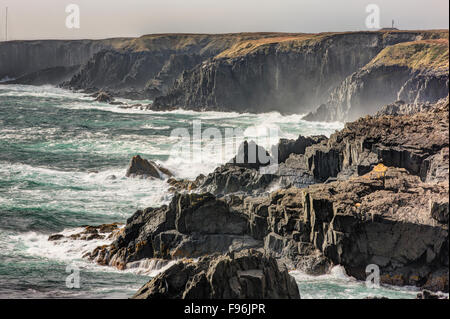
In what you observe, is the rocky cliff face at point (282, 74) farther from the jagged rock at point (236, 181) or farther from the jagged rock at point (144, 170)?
the jagged rock at point (236, 181)

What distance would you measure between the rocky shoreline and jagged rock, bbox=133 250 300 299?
0.11 feet

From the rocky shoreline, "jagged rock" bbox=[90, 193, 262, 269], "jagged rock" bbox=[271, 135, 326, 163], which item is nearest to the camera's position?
the rocky shoreline

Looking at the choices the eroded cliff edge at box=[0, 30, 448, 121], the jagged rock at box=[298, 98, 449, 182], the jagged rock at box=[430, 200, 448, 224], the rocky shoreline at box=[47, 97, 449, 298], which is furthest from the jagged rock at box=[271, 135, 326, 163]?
the eroded cliff edge at box=[0, 30, 448, 121]

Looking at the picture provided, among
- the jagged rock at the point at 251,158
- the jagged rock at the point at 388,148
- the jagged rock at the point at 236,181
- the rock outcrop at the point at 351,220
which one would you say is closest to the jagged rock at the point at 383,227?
the rock outcrop at the point at 351,220

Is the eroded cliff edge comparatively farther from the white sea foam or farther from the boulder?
the white sea foam

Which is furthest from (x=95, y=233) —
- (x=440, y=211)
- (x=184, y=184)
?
(x=440, y=211)

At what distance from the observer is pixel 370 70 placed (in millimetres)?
89500

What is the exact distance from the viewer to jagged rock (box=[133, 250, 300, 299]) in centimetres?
1702

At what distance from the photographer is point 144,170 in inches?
1892

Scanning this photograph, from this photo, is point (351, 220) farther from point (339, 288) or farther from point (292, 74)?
point (292, 74)

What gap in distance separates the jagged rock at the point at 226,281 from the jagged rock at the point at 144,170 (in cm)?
3002

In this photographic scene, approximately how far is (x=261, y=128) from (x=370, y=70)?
60.4 feet

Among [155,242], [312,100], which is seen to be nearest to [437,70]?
[312,100]

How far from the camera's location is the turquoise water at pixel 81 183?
23969 mm
